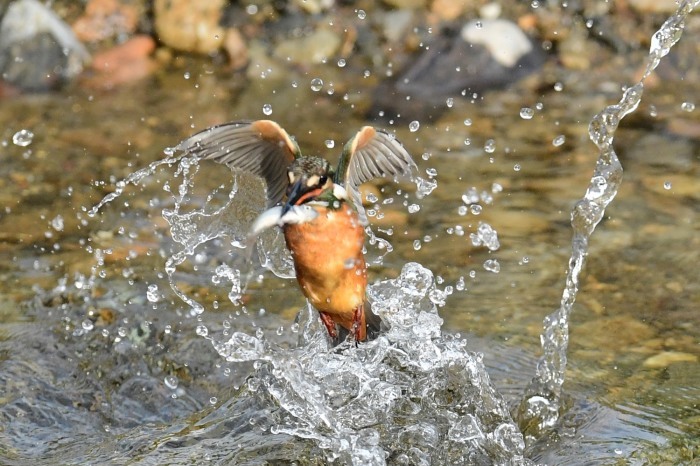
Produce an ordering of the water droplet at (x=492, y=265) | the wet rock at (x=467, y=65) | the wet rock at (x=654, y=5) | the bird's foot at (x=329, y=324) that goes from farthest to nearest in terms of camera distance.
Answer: the wet rock at (x=654, y=5)
the wet rock at (x=467, y=65)
the water droplet at (x=492, y=265)
the bird's foot at (x=329, y=324)

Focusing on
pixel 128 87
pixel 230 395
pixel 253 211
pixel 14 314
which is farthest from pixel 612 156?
pixel 128 87

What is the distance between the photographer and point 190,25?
364 inches

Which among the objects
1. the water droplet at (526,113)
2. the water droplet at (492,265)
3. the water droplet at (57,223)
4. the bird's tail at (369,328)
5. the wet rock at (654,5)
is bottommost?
the water droplet at (57,223)

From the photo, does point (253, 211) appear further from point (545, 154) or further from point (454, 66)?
point (454, 66)

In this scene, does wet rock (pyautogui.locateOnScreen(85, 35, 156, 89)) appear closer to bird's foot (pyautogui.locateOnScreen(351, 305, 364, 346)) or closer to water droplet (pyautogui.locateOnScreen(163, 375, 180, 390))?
water droplet (pyautogui.locateOnScreen(163, 375, 180, 390))

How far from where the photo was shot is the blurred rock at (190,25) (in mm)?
9250

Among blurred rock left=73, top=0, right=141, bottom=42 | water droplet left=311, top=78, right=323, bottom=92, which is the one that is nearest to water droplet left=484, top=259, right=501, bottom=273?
water droplet left=311, top=78, right=323, bottom=92

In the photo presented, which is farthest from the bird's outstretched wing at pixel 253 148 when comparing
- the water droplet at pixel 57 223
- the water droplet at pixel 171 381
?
the water droplet at pixel 57 223

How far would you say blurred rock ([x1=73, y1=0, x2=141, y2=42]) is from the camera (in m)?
9.38

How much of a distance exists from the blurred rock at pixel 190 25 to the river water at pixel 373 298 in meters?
1.10

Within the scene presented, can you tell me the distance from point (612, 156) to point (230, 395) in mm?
2102

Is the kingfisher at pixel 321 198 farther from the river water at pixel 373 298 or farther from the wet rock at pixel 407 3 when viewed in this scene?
the wet rock at pixel 407 3

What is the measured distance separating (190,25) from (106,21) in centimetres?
81

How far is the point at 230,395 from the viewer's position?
4504 mm
